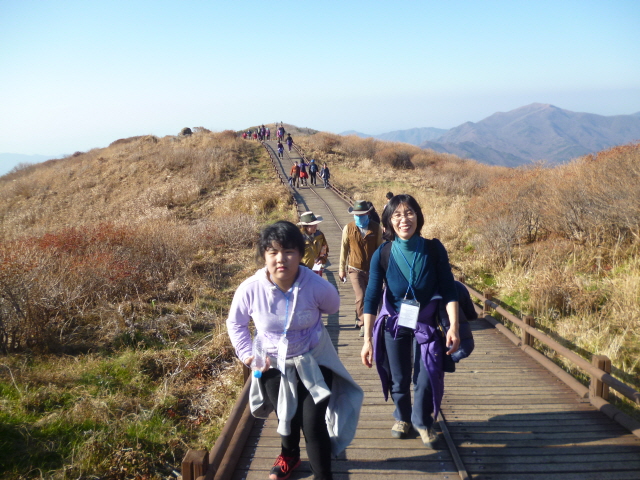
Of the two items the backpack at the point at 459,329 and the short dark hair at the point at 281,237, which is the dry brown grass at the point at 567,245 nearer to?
the backpack at the point at 459,329

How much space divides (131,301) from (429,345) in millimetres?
7204

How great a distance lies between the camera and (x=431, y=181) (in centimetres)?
2786

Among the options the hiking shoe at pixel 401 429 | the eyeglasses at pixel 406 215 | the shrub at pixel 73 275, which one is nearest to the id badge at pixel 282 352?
the eyeglasses at pixel 406 215

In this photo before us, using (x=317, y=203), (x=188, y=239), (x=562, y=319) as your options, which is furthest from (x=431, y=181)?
(x=562, y=319)

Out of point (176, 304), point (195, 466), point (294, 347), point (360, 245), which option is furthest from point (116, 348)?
point (294, 347)

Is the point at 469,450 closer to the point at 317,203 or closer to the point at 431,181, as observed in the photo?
the point at 317,203

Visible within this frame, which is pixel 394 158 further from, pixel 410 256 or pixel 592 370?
pixel 410 256

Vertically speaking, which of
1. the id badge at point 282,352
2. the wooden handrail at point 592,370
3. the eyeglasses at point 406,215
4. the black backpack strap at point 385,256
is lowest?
the wooden handrail at point 592,370

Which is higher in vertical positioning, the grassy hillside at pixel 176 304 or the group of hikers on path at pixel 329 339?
the group of hikers on path at pixel 329 339

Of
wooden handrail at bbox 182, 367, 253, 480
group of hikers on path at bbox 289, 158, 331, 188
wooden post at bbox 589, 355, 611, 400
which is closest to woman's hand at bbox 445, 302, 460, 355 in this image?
wooden handrail at bbox 182, 367, 253, 480

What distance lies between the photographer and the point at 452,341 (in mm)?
3129

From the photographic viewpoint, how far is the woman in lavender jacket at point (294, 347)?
266cm

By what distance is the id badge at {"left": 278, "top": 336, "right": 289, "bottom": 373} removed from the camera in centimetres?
268

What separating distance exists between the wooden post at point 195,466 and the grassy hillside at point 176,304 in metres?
1.93
